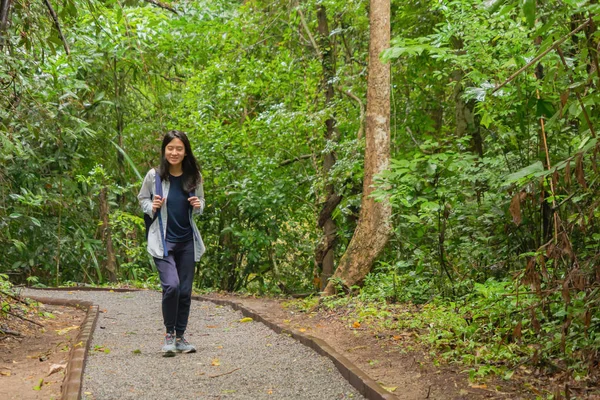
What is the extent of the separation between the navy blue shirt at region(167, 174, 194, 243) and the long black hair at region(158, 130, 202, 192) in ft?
0.21

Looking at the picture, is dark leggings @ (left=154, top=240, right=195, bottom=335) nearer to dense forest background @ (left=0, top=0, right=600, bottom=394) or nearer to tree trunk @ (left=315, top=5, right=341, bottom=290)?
dense forest background @ (left=0, top=0, right=600, bottom=394)

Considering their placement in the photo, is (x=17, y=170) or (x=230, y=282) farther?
(x=230, y=282)

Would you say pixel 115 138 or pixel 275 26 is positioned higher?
pixel 275 26

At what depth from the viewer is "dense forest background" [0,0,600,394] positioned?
725 cm

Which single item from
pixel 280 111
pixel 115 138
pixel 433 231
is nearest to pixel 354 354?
pixel 433 231

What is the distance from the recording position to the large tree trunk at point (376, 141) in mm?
10203

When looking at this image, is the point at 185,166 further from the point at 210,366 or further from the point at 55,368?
the point at 55,368

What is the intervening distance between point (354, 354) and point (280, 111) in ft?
27.2

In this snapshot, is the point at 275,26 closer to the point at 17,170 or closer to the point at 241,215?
the point at 241,215

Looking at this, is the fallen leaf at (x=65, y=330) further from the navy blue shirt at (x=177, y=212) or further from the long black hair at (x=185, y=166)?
the long black hair at (x=185, y=166)

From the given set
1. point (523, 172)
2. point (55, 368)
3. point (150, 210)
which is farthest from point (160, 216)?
point (523, 172)

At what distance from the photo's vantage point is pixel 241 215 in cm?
1720

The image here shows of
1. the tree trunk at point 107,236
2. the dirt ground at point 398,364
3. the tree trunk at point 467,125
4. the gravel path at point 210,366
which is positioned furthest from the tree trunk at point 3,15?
the tree trunk at point 107,236

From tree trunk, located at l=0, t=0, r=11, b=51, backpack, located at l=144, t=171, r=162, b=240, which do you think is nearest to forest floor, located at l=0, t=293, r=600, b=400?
backpack, located at l=144, t=171, r=162, b=240
